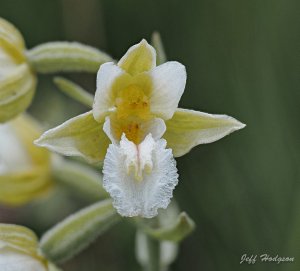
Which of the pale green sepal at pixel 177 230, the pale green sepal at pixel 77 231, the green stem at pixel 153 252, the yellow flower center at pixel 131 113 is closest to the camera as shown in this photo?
the yellow flower center at pixel 131 113

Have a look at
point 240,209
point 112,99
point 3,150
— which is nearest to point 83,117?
point 112,99

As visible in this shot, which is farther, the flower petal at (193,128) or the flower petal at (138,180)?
the flower petal at (193,128)

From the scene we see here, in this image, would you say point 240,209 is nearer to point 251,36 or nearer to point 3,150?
point 251,36

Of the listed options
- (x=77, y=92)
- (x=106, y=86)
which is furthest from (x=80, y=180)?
(x=106, y=86)

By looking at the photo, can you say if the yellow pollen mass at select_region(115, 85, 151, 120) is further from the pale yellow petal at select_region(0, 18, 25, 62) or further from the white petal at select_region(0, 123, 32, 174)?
the white petal at select_region(0, 123, 32, 174)

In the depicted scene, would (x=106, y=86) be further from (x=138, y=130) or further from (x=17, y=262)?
(x=17, y=262)

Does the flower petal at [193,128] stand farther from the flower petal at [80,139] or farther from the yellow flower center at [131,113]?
the flower petal at [80,139]

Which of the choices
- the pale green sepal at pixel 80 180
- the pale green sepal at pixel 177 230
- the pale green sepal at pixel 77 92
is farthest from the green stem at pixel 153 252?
the pale green sepal at pixel 77 92

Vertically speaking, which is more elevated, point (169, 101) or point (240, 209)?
point (169, 101)
